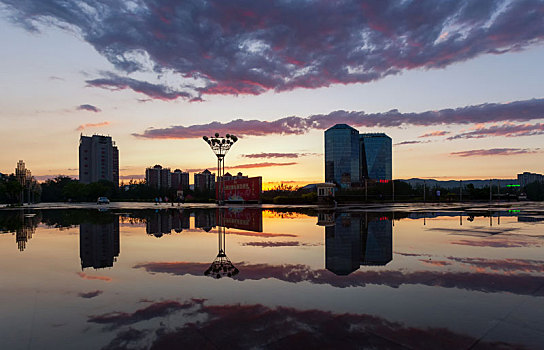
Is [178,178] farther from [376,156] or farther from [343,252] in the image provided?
[343,252]

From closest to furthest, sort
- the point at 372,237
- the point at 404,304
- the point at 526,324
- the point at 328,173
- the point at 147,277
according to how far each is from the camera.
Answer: the point at 526,324, the point at 404,304, the point at 147,277, the point at 372,237, the point at 328,173

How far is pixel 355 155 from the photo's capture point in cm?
17000

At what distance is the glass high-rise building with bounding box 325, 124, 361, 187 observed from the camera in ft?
551

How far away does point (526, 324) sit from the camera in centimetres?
480

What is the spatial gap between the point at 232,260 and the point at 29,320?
5.22 metres

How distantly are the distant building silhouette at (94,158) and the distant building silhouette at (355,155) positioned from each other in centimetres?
10256

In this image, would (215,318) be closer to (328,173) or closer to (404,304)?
(404,304)

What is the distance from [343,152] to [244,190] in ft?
392

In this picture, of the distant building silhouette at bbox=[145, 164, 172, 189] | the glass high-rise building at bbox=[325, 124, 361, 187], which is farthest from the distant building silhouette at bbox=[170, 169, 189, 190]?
the glass high-rise building at bbox=[325, 124, 361, 187]

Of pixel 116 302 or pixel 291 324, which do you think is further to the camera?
pixel 116 302

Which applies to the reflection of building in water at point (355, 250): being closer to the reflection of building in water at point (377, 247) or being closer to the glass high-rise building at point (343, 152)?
the reflection of building in water at point (377, 247)

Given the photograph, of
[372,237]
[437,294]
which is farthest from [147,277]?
[372,237]

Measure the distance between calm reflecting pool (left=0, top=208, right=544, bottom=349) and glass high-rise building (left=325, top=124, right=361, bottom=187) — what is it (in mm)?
158494

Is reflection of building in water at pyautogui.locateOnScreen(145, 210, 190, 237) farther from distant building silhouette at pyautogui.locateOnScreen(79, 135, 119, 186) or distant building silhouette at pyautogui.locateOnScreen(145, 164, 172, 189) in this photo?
distant building silhouette at pyautogui.locateOnScreen(145, 164, 172, 189)
